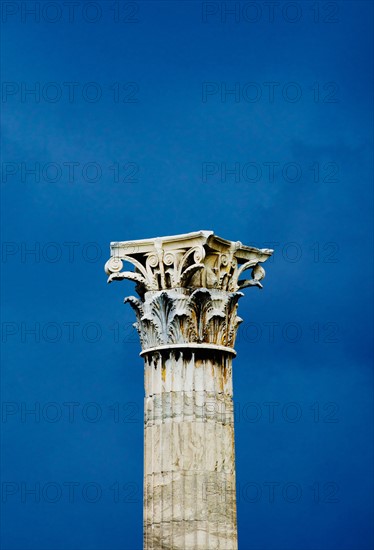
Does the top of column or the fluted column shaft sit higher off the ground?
the top of column

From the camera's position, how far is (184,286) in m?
22.6

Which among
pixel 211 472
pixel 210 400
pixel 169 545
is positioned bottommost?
pixel 169 545

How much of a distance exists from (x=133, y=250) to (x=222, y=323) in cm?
237

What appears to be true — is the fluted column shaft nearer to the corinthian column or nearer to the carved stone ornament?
the corinthian column

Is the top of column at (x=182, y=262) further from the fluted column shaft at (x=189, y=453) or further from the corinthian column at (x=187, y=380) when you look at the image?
the fluted column shaft at (x=189, y=453)

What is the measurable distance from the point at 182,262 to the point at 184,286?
51 centimetres

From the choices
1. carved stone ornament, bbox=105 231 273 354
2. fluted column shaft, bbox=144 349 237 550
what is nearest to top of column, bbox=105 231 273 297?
carved stone ornament, bbox=105 231 273 354

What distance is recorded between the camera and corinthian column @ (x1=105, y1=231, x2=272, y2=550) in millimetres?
21734

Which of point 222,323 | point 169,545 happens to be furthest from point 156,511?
point 222,323

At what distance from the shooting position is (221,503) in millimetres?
21922

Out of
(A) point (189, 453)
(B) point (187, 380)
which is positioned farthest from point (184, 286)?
(A) point (189, 453)

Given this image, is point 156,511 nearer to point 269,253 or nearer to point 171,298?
point 171,298

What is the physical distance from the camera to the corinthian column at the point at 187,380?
21.7m

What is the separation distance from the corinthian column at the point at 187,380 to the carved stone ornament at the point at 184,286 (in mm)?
20
